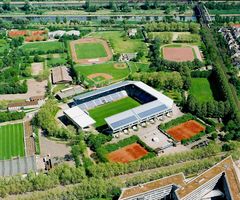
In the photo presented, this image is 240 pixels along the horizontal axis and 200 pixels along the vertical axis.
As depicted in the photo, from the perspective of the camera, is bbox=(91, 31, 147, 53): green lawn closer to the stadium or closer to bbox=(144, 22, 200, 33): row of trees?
bbox=(144, 22, 200, 33): row of trees

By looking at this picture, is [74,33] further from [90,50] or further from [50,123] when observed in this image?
[50,123]

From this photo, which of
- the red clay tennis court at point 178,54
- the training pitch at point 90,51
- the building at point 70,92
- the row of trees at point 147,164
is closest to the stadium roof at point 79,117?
the building at point 70,92

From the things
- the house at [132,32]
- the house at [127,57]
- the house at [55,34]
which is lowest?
the house at [127,57]

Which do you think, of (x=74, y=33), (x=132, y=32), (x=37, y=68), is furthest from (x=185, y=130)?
(x=74, y=33)

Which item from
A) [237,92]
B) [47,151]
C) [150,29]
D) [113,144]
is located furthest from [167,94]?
[150,29]

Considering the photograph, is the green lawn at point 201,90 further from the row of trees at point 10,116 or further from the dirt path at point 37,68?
the dirt path at point 37,68

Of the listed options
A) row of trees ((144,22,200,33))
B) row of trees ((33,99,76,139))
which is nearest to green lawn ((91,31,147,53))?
row of trees ((144,22,200,33))
